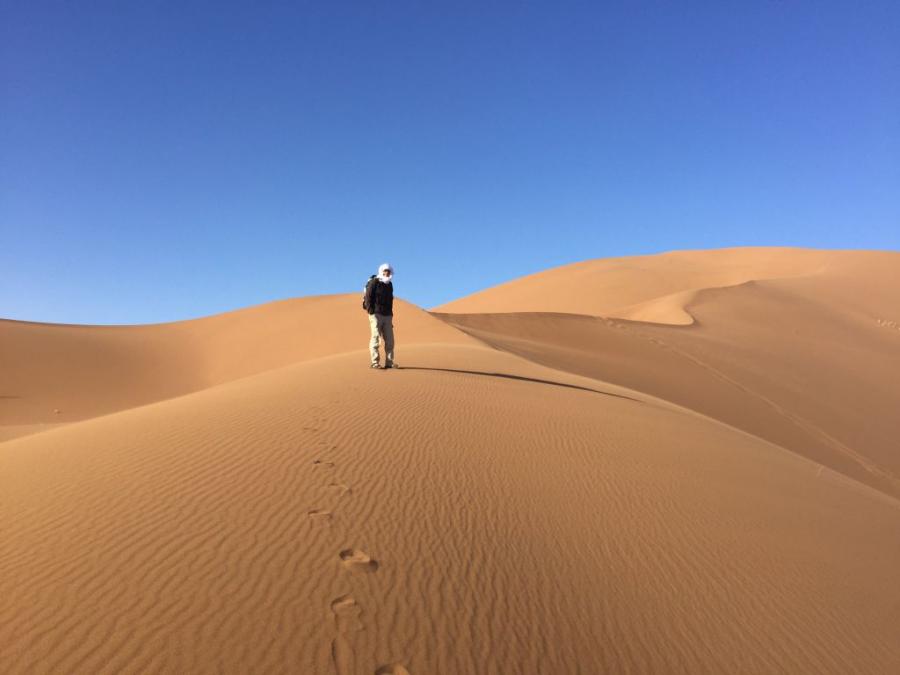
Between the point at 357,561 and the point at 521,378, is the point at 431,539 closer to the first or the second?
the point at 357,561

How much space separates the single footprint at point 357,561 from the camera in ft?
12.0

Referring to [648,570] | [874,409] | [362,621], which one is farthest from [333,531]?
[874,409]

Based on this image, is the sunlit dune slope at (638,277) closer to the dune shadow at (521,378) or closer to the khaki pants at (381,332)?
the dune shadow at (521,378)

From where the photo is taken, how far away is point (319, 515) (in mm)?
4262

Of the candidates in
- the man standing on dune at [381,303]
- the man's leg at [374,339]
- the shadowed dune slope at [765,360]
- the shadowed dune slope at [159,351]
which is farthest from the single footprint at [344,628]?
the shadowed dune slope at [159,351]

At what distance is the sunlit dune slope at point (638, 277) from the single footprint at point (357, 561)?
4385 centimetres

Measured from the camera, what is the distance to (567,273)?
6172 cm

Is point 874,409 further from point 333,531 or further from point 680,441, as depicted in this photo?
point 333,531

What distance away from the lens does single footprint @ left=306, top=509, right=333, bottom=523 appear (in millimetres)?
4211

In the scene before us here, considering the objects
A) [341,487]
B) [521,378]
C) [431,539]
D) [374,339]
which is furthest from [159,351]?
[431,539]

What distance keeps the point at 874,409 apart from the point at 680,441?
15.3m

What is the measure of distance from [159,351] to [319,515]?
96.4ft

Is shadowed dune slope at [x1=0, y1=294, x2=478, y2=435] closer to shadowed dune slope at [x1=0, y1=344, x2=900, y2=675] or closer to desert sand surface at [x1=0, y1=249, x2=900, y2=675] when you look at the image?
desert sand surface at [x1=0, y1=249, x2=900, y2=675]

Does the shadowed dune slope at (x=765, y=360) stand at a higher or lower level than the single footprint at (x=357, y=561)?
lower
